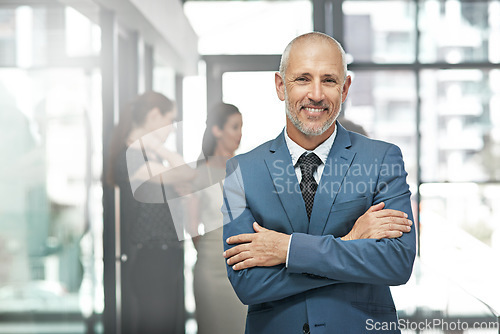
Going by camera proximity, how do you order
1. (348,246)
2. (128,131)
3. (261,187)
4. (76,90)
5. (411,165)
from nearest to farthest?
(348,246)
(261,187)
(128,131)
(76,90)
(411,165)

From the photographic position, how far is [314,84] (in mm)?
1433

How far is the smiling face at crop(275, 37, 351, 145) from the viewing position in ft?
4.70

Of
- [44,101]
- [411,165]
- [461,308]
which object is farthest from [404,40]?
[44,101]

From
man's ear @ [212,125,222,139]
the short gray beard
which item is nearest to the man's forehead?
the short gray beard

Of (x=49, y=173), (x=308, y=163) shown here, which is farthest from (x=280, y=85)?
(x=49, y=173)

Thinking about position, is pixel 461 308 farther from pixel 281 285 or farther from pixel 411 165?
pixel 281 285

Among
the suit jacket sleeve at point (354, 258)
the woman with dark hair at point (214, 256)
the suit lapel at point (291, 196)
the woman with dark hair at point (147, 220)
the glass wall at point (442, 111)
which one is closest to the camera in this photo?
the suit jacket sleeve at point (354, 258)

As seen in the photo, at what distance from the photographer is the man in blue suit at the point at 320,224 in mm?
1384

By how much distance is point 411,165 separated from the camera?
3.37 meters

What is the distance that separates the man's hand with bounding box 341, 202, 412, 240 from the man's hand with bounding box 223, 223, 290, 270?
7.8 inches

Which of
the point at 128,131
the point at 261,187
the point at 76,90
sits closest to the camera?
the point at 261,187

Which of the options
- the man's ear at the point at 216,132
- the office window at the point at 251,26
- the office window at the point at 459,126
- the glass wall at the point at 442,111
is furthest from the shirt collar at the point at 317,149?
the office window at the point at 459,126

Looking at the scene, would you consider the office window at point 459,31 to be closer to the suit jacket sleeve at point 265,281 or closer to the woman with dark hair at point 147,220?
the woman with dark hair at point 147,220

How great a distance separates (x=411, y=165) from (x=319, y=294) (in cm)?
214
